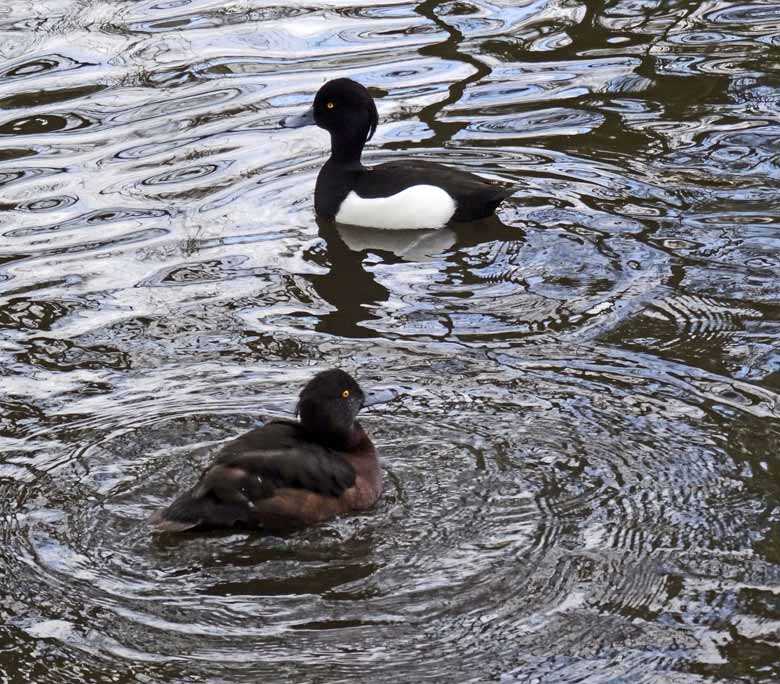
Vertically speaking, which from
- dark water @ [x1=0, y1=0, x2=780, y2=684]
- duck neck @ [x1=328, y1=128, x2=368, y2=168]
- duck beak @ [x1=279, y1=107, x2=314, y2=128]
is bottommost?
dark water @ [x1=0, y1=0, x2=780, y2=684]

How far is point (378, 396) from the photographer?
21.0 feet

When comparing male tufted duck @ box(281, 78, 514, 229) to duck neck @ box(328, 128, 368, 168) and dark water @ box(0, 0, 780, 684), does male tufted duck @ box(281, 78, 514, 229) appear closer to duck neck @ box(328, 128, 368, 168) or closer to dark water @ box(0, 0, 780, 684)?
duck neck @ box(328, 128, 368, 168)

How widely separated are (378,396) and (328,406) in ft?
1.50

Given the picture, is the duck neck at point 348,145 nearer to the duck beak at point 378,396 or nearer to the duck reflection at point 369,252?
the duck reflection at point 369,252

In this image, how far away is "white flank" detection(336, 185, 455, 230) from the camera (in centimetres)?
923

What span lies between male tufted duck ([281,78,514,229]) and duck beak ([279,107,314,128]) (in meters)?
0.02

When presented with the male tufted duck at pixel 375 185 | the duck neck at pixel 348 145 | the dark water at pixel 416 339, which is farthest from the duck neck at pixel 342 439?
the duck neck at pixel 348 145

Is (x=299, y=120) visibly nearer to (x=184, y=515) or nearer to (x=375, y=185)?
(x=375, y=185)

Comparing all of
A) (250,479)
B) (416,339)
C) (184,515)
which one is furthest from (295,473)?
(416,339)

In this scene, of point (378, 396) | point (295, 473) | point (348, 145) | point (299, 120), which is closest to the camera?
point (295, 473)

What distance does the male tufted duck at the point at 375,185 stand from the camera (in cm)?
921

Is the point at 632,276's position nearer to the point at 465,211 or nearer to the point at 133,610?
the point at 465,211

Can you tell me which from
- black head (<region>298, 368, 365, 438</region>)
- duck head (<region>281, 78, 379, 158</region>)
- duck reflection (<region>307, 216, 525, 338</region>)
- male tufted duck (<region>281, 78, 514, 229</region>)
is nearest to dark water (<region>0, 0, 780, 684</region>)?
duck reflection (<region>307, 216, 525, 338</region>)

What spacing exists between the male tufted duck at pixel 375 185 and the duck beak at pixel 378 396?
2867 millimetres
